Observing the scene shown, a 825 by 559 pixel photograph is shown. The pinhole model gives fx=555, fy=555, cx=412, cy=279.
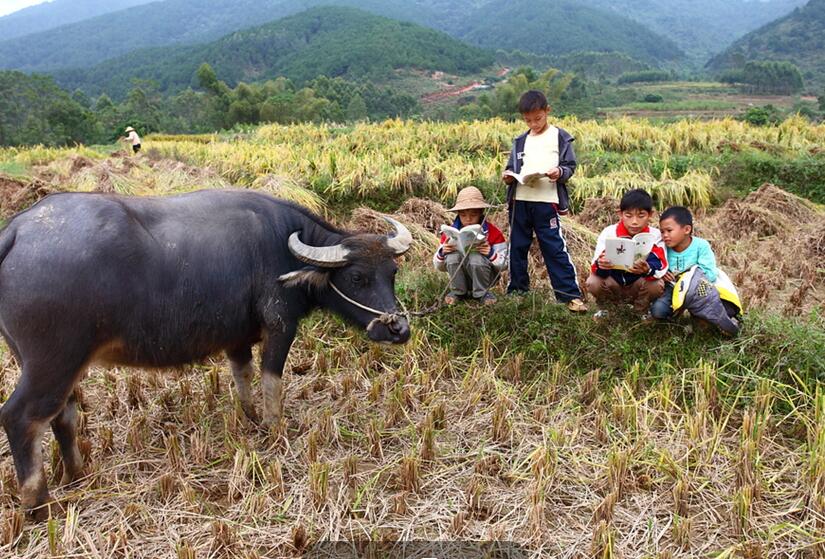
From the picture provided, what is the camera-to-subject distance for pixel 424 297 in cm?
418

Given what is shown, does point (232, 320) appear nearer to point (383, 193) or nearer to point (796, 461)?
point (796, 461)

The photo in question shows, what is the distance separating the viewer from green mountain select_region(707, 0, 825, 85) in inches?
2741

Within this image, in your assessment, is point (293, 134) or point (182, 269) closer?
point (182, 269)

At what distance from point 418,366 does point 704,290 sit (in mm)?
1710

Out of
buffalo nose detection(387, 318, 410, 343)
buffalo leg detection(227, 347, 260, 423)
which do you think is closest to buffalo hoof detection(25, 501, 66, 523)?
buffalo leg detection(227, 347, 260, 423)

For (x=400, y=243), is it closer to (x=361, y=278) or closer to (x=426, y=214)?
(x=361, y=278)

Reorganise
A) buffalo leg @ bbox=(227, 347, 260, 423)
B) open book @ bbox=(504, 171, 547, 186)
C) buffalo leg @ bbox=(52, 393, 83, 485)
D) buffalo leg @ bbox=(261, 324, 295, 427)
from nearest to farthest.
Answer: buffalo leg @ bbox=(52, 393, 83, 485)
buffalo leg @ bbox=(261, 324, 295, 427)
buffalo leg @ bbox=(227, 347, 260, 423)
open book @ bbox=(504, 171, 547, 186)

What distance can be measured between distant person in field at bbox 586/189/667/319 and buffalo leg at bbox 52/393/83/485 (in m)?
2.96

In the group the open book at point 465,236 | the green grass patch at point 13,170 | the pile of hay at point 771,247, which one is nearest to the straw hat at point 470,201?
the open book at point 465,236

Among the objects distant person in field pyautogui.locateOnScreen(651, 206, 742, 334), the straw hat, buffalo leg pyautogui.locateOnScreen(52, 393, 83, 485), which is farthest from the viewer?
the straw hat

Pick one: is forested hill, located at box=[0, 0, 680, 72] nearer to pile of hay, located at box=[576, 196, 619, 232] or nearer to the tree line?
the tree line

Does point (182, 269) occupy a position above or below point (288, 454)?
above

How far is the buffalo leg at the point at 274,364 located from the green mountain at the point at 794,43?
76.7 m

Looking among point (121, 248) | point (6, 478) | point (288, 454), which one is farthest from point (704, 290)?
point (6, 478)
